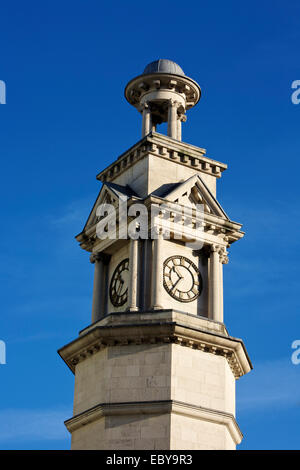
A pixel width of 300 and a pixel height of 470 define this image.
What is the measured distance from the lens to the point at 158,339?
39.2 metres

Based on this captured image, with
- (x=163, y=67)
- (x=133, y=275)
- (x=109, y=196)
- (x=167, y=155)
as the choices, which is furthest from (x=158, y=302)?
(x=163, y=67)

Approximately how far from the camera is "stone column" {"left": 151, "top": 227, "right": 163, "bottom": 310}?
132ft

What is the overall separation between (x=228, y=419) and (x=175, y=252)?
23.7 ft

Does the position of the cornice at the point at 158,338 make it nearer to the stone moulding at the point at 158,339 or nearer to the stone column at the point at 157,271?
the stone moulding at the point at 158,339

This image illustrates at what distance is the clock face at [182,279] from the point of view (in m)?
41.6

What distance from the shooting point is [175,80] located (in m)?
46.6

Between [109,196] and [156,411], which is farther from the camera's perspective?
[109,196]

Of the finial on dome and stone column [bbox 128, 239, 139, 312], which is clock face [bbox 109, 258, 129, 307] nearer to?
stone column [bbox 128, 239, 139, 312]

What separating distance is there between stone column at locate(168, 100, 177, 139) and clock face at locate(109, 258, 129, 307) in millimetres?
6635

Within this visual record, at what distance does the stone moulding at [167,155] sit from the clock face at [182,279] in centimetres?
469

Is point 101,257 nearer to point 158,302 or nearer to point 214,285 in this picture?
point 158,302

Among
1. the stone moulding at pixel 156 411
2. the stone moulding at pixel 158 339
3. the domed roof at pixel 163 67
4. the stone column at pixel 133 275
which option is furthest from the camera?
the domed roof at pixel 163 67

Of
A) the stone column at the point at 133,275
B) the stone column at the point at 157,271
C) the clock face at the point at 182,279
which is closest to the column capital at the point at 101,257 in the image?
the stone column at the point at 133,275

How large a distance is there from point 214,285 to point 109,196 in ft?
20.1
